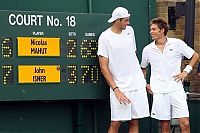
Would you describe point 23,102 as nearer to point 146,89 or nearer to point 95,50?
point 95,50

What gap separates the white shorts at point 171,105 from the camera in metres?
6.48

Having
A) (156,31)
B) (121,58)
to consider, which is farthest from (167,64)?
(121,58)

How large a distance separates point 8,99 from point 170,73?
6.82 feet

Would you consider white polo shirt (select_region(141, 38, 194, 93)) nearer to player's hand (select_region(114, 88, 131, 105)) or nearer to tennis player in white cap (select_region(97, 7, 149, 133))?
tennis player in white cap (select_region(97, 7, 149, 133))

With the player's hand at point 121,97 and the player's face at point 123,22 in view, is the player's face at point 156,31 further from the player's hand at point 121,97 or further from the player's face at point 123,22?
the player's hand at point 121,97

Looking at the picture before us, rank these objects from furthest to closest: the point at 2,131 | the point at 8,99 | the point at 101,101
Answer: the point at 101,101
the point at 2,131
the point at 8,99

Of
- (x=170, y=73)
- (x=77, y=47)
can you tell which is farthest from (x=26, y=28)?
(x=170, y=73)

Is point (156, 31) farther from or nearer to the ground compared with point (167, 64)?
farther from the ground

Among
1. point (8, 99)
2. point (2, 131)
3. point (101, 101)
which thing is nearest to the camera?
point (8, 99)

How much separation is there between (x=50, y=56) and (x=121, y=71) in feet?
3.07

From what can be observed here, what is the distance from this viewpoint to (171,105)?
655cm

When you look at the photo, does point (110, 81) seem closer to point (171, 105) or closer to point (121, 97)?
point (121, 97)

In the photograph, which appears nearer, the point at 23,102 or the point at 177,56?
the point at 177,56

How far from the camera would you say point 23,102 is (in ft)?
23.1
